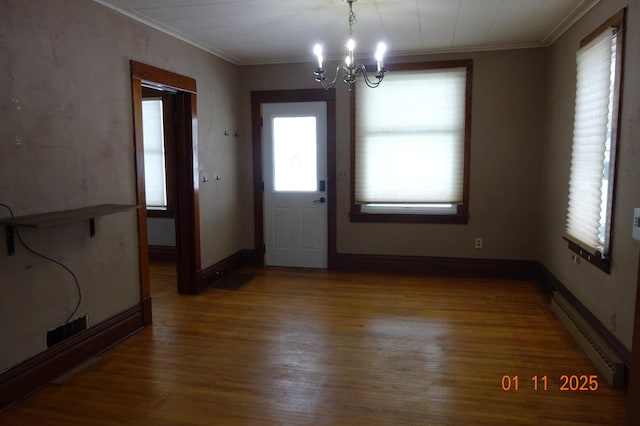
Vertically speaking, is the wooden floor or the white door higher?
the white door

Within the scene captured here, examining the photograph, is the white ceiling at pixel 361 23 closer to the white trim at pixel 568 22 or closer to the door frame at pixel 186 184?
the white trim at pixel 568 22

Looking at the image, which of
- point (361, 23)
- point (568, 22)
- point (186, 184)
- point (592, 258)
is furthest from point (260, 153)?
point (592, 258)

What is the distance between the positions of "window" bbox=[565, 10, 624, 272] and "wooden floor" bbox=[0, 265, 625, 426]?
0.81 metres

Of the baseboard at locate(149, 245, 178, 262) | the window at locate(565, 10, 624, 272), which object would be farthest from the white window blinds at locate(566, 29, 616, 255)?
the baseboard at locate(149, 245, 178, 262)

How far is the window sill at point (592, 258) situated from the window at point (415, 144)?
58.5 inches

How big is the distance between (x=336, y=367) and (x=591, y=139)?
261 centimetres

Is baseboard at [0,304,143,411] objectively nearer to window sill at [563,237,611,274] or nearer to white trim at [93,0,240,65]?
white trim at [93,0,240,65]

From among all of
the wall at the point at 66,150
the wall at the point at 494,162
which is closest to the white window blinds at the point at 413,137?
the wall at the point at 494,162

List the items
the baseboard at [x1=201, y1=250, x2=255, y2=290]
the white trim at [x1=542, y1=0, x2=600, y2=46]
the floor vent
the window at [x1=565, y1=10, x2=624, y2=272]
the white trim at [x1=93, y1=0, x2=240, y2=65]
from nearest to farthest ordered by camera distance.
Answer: the floor vent, the window at [x1=565, y1=10, x2=624, y2=272], the white trim at [x1=93, y1=0, x2=240, y2=65], the white trim at [x1=542, y1=0, x2=600, y2=46], the baseboard at [x1=201, y1=250, x2=255, y2=290]

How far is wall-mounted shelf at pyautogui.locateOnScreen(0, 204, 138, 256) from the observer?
94.3 inches

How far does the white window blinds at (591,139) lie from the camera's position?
10.2 ft

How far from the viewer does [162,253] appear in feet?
19.8

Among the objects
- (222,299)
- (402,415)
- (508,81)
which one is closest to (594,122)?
(508,81)

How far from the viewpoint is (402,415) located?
239 centimetres
